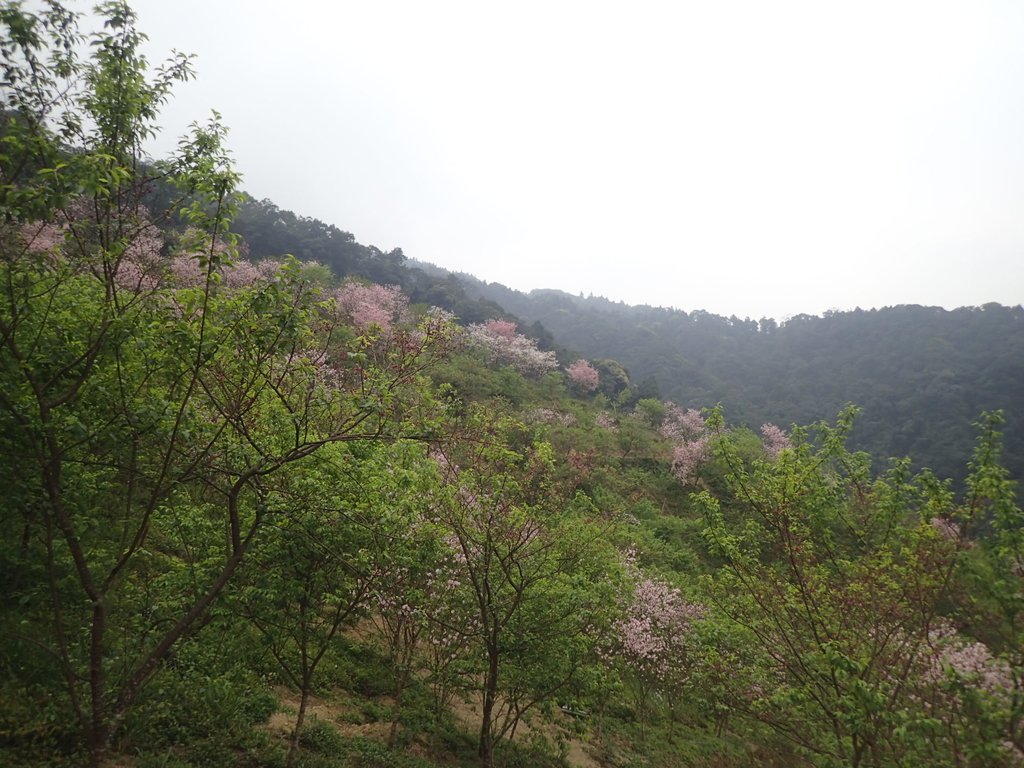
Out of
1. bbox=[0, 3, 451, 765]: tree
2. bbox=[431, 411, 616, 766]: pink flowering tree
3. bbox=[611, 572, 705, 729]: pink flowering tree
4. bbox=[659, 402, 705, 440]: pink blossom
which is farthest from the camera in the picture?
bbox=[659, 402, 705, 440]: pink blossom

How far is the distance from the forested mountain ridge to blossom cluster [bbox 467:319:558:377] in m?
15.3

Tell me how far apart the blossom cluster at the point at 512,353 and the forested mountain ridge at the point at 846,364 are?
15337 millimetres

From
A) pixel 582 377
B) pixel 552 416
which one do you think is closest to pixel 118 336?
pixel 552 416

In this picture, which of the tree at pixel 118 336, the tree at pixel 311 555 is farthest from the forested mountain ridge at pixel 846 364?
the tree at pixel 118 336

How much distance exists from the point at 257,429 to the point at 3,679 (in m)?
3.87

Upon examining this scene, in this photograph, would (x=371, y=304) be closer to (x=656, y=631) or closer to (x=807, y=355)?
(x=656, y=631)

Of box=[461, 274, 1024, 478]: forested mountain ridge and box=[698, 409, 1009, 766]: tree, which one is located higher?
box=[461, 274, 1024, 478]: forested mountain ridge

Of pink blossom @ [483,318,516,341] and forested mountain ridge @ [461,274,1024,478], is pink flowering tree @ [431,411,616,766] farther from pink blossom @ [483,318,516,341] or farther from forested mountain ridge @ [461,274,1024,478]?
pink blossom @ [483,318,516,341]

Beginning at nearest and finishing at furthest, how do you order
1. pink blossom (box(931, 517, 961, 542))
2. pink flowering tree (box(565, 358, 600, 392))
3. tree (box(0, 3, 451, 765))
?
1. tree (box(0, 3, 451, 765))
2. pink blossom (box(931, 517, 961, 542))
3. pink flowering tree (box(565, 358, 600, 392))

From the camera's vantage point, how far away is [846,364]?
70750mm

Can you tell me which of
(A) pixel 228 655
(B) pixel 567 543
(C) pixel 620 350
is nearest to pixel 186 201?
(A) pixel 228 655

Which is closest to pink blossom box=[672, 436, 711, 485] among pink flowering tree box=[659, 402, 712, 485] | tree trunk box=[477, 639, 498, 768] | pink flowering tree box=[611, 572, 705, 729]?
pink flowering tree box=[659, 402, 712, 485]

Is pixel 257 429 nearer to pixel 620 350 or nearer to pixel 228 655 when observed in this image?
pixel 228 655

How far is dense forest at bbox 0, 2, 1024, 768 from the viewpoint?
357 centimetres
